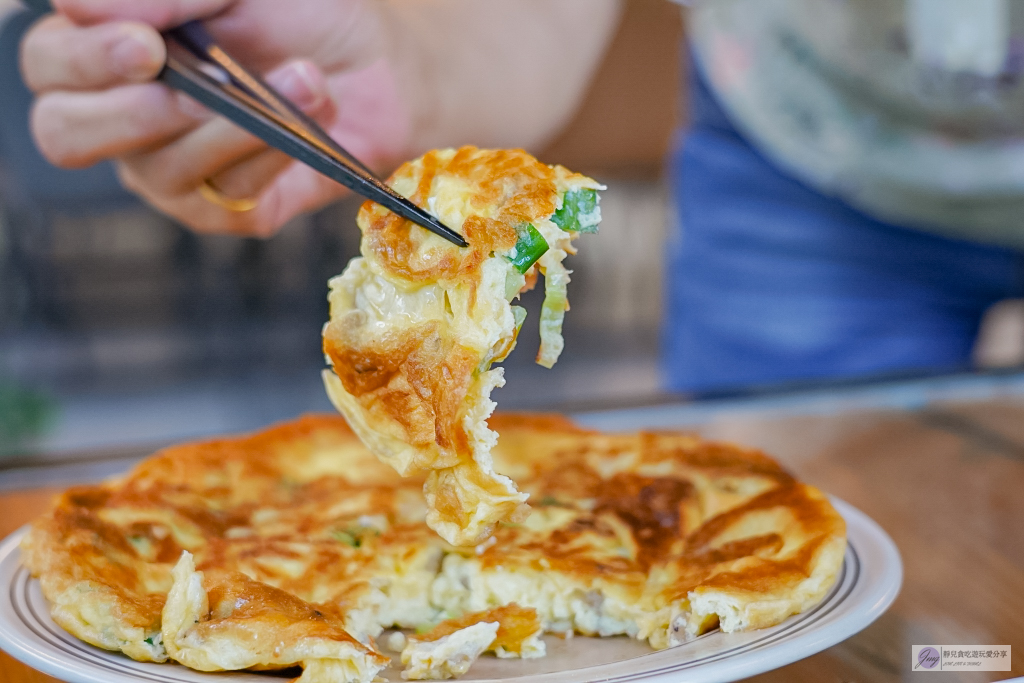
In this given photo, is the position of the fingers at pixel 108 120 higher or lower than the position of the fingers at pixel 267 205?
higher

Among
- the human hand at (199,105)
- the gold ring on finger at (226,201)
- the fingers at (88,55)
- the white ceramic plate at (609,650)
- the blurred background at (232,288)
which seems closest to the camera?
the white ceramic plate at (609,650)

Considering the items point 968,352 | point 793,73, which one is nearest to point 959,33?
point 793,73

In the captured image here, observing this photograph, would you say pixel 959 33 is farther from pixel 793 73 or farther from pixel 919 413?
pixel 919 413

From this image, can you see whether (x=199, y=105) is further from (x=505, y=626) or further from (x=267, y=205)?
(x=505, y=626)

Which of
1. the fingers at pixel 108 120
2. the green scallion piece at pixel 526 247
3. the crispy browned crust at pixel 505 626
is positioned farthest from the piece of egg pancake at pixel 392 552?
the fingers at pixel 108 120

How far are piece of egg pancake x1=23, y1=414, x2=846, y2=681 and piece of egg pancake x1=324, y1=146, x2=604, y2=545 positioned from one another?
6.5 inches

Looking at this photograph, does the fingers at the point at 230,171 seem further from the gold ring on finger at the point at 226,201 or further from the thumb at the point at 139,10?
the thumb at the point at 139,10

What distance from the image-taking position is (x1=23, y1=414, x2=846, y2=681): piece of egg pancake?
0.94m

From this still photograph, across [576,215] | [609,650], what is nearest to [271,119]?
[576,215]

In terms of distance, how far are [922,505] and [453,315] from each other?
90 cm

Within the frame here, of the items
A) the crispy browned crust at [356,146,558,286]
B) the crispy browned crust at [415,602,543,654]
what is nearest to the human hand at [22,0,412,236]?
the crispy browned crust at [356,146,558,286]

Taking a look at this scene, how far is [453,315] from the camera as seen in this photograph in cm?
101

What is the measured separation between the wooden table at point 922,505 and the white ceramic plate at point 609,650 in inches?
2.9

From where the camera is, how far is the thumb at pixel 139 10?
1.24 meters
